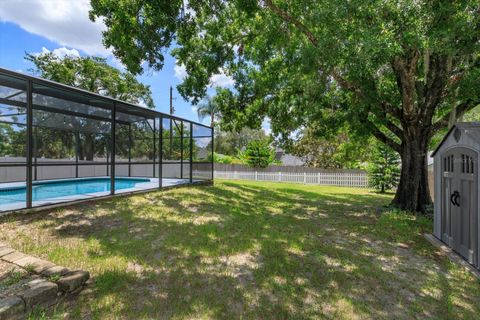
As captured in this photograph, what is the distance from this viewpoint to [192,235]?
4.12m

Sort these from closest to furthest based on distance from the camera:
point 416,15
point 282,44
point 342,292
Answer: point 342,292 < point 416,15 < point 282,44

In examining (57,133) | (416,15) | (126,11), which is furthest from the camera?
(57,133)

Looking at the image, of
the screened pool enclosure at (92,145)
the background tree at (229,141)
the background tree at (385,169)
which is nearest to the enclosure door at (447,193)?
the screened pool enclosure at (92,145)

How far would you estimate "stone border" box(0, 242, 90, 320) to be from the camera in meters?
1.99

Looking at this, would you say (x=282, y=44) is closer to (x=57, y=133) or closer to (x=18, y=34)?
(x=57, y=133)

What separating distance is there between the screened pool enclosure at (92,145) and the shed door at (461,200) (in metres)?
7.03

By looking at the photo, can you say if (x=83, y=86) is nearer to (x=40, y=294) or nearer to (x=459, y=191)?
(x=40, y=294)

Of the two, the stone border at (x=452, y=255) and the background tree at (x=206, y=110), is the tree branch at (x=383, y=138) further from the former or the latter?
the background tree at (x=206, y=110)

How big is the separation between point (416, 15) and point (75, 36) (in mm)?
14595

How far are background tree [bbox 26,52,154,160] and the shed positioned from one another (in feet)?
33.5

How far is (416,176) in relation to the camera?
6562 millimetres

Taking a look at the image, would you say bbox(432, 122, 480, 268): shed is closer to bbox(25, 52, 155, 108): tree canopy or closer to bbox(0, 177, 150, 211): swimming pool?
bbox(0, 177, 150, 211): swimming pool

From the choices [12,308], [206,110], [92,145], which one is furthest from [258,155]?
[12,308]

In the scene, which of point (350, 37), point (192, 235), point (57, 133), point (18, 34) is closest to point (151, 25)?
point (350, 37)
